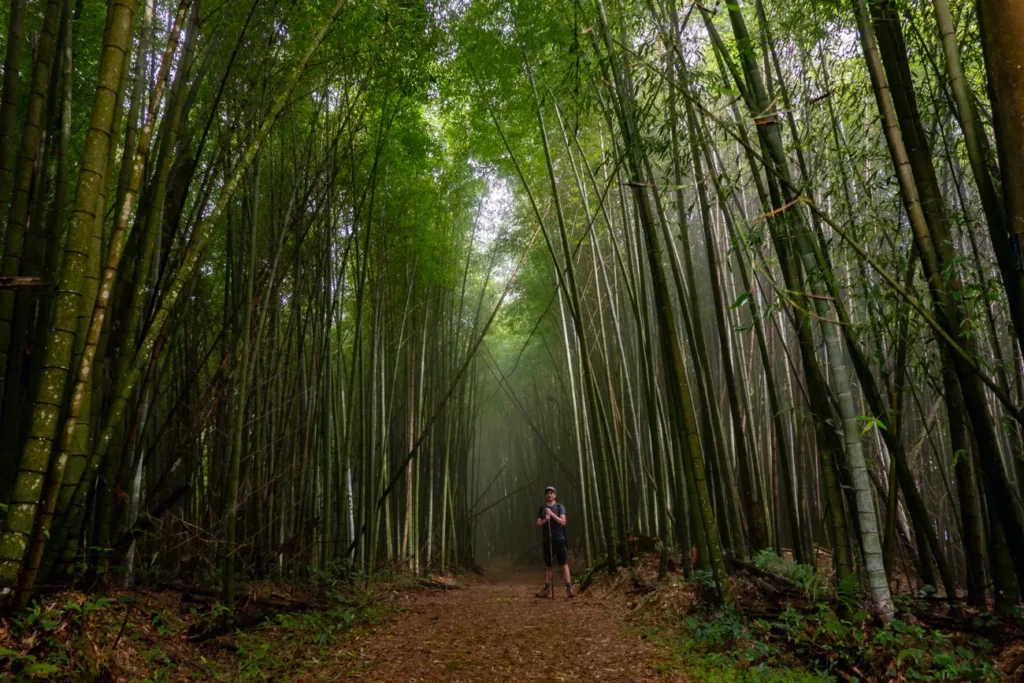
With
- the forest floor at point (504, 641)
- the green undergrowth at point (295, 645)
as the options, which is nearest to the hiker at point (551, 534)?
the forest floor at point (504, 641)

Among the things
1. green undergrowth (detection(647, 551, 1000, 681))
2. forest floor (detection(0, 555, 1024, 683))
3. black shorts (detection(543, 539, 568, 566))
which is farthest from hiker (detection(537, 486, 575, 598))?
green undergrowth (detection(647, 551, 1000, 681))

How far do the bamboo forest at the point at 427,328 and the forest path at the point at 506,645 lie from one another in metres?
0.03

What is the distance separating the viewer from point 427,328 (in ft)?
21.0

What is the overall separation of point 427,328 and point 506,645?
413 centimetres

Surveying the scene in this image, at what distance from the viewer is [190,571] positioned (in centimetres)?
410

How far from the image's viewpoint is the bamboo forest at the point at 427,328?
1.83 m

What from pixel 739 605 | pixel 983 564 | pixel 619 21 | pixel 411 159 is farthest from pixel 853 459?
pixel 411 159

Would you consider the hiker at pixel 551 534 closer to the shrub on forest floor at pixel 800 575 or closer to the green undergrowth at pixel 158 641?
the green undergrowth at pixel 158 641

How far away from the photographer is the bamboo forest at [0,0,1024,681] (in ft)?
5.99

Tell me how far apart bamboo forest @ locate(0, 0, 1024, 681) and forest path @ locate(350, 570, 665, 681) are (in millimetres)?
32

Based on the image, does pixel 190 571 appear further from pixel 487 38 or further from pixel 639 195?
pixel 487 38

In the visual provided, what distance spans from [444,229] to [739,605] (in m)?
4.34

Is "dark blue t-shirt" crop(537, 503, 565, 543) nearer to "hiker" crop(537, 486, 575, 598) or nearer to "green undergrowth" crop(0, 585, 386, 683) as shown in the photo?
"hiker" crop(537, 486, 575, 598)

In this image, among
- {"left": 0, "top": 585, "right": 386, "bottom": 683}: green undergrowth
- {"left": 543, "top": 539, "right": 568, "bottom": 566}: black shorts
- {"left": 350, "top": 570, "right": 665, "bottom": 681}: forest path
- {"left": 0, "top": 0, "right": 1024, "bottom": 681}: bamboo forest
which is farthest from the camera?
{"left": 543, "top": 539, "right": 568, "bottom": 566}: black shorts
